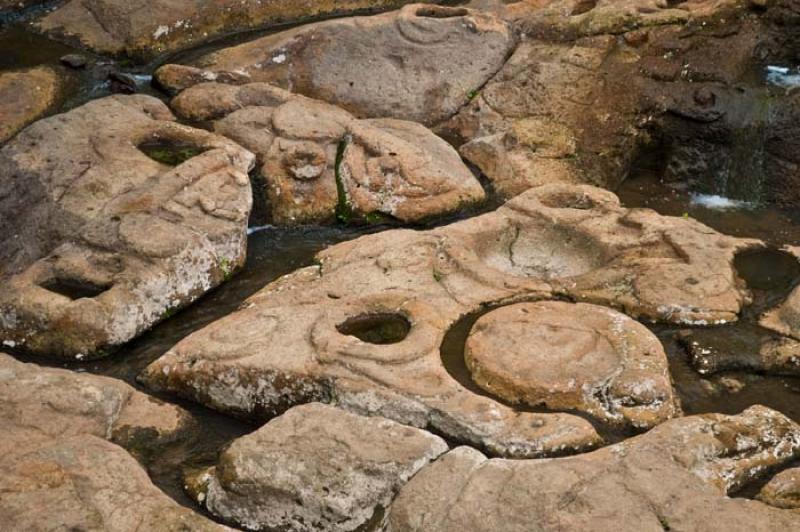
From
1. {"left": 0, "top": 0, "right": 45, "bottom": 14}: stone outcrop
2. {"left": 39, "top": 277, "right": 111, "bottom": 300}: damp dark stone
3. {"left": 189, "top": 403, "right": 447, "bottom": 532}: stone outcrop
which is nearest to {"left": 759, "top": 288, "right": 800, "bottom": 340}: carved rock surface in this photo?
{"left": 189, "top": 403, "right": 447, "bottom": 532}: stone outcrop

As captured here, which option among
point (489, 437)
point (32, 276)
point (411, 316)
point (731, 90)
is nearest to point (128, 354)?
point (32, 276)

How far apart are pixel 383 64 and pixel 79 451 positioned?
5.47m

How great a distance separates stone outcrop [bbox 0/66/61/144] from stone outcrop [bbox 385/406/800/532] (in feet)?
19.3

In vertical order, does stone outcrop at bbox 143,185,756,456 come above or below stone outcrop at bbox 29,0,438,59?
below

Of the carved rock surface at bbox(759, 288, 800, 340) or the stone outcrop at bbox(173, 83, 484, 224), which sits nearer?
the carved rock surface at bbox(759, 288, 800, 340)

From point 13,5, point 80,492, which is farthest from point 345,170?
point 13,5

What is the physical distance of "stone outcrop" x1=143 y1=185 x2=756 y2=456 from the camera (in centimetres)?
603

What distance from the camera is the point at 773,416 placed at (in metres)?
5.94

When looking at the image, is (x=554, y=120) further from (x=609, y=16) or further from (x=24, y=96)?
(x=24, y=96)

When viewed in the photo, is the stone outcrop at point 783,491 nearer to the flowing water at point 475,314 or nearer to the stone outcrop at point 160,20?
the flowing water at point 475,314

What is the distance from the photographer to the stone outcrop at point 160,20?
10961 millimetres

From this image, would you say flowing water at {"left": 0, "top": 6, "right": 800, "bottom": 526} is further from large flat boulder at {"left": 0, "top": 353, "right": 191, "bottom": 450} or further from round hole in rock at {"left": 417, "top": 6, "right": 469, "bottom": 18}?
round hole in rock at {"left": 417, "top": 6, "right": 469, "bottom": 18}

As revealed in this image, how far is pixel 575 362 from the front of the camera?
20.7 ft

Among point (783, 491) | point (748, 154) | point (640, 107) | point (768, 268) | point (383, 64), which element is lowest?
point (748, 154)
